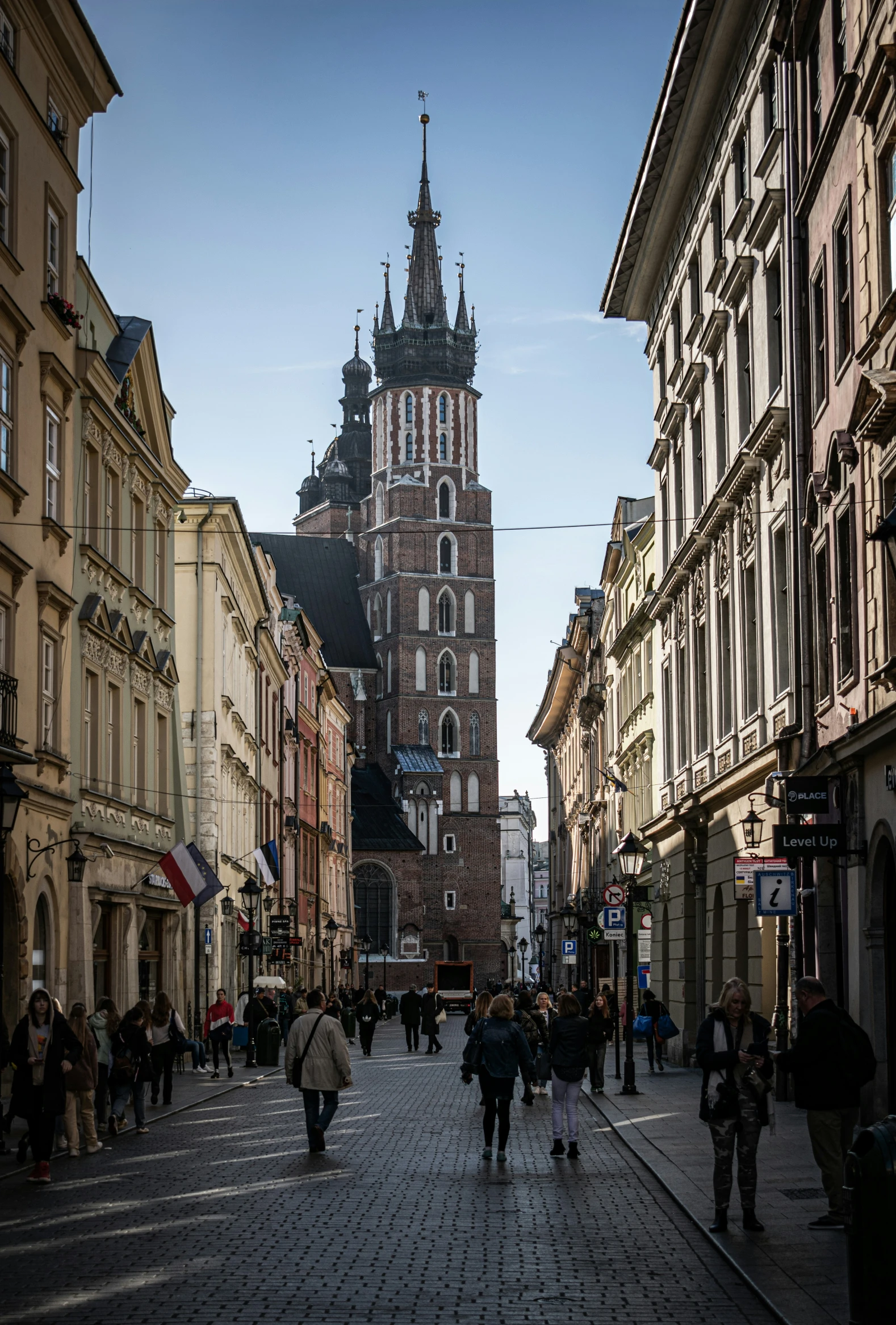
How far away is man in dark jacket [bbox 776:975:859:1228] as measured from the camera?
37.5ft

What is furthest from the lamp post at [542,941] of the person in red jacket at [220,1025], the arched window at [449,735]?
the person in red jacket at [220,1025]

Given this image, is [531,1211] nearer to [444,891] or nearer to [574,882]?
[574,882]

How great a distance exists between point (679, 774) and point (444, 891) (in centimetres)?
7613

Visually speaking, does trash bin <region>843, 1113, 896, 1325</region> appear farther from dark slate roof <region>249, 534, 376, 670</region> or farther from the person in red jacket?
dark slate roof <region>249, 534, 376, 670</region>

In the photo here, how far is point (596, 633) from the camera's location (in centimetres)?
6000

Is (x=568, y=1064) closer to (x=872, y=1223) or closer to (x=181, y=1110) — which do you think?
(x=181, y=1110)

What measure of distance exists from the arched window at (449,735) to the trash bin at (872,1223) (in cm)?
10185

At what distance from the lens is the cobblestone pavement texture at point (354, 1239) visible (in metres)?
9.00

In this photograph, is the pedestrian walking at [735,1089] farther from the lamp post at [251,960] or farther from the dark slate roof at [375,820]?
the dark slate roof at [375,820]

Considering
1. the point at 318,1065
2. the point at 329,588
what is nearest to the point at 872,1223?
the point at 318,1065

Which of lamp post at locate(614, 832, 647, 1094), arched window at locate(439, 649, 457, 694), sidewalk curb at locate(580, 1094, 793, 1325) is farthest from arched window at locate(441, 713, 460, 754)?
sidewalk curb at locate(580, 1094, 793, 1325)

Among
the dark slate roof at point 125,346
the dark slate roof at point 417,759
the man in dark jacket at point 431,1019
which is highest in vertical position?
the dark slate roof at point 125,346

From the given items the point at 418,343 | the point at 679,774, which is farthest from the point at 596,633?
A: the point at 418,343

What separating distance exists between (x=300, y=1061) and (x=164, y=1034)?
5.87 meters
